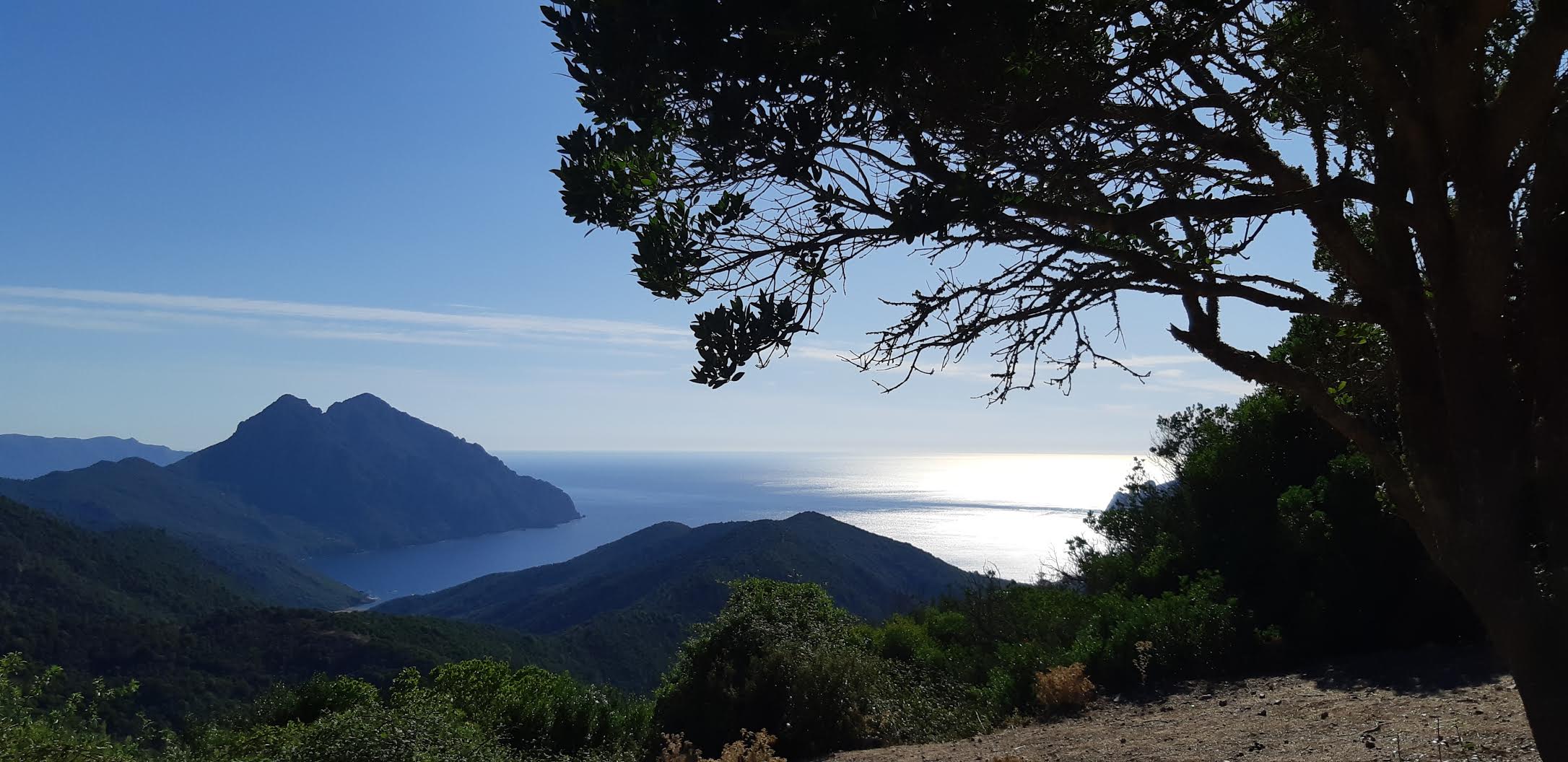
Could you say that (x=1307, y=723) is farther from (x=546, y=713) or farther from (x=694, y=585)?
(x=694, y=585)

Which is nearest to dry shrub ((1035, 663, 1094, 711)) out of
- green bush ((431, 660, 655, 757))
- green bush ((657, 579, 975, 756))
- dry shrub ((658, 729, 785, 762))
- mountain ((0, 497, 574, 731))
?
green bush ((657, 579, 975, 756))

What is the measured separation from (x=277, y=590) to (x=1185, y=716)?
4961 inches

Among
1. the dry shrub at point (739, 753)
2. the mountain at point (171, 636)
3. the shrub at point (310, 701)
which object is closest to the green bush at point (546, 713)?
the shrub at point (310, 701)

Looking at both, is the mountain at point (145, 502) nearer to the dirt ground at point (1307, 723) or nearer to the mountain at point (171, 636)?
the mountain at point (171, 636)

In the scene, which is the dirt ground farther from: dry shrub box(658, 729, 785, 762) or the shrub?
the shrub

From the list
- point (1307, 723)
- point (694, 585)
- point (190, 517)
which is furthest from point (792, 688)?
point (190, 517)

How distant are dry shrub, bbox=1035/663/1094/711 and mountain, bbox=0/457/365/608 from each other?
104m

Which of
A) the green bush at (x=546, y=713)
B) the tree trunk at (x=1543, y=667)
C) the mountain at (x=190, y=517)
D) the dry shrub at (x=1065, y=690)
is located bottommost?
the mountain at (x=190, y=517)

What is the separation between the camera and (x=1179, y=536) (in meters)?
10.8

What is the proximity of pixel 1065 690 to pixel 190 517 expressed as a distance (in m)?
199

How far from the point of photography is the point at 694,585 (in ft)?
171

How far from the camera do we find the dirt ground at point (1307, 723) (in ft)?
15.6

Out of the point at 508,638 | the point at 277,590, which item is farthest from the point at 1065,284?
the point at 277,590

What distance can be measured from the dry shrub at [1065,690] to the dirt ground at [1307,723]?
12cm
